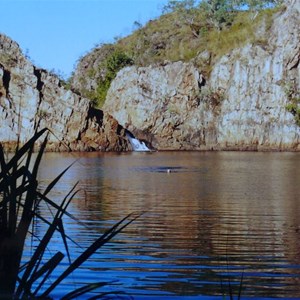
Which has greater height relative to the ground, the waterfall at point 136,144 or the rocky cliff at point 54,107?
the rocky cliff at point 54,107

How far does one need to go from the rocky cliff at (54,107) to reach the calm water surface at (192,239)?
175ft

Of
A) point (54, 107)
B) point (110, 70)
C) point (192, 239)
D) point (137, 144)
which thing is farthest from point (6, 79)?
point (192, 239)

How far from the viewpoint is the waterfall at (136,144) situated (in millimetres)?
97375

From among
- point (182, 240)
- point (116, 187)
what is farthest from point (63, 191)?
point (182, 240)

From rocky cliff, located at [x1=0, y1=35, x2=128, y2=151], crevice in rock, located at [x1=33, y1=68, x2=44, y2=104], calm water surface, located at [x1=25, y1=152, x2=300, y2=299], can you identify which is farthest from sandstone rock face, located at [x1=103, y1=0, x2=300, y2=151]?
calm water surface, located at [x1=25, y1=152, x2=300, y2=299]

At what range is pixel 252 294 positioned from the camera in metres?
11.3

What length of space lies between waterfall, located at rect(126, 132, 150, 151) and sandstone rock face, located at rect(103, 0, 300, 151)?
2966 mm

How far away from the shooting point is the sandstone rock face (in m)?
94.6

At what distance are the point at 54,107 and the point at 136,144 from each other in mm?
12677

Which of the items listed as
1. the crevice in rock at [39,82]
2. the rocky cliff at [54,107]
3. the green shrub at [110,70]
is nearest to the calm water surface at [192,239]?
the rocky cliff at [54,107]

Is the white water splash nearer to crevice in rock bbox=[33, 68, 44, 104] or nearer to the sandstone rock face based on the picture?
Answer: the sandstone rock face

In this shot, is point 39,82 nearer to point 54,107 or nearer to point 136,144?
point 54,107

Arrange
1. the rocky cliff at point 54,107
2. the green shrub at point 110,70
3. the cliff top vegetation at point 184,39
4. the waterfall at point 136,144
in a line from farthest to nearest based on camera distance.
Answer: the green shrub at point 110,70
the cliff top vegetation at point 184,39
the waterfall at point 136,144
the rocky cliff at point 54,107

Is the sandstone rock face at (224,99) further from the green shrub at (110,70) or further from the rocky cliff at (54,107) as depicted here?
the green shrub at (110,70)
